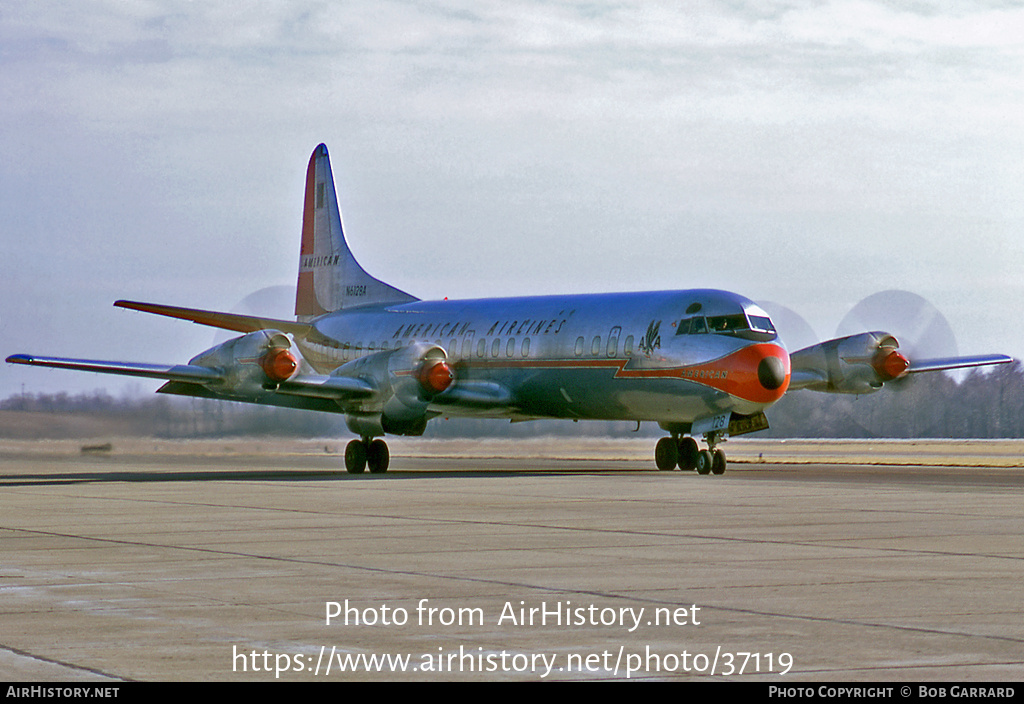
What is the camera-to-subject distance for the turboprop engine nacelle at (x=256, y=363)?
32594 millimetres

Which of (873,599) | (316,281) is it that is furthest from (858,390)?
(873,599)

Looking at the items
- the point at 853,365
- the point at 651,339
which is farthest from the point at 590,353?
the point at 853,365

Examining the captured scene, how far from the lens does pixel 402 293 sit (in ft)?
144

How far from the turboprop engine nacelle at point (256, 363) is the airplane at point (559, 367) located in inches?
1.2

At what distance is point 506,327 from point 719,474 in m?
7.20

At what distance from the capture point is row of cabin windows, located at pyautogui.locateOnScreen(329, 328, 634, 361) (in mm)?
33281

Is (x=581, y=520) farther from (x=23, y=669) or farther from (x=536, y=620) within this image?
(x=23, y=669)

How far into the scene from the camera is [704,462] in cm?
3269

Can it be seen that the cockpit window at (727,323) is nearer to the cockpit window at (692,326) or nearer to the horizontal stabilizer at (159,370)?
the cockpit window at (692,326)

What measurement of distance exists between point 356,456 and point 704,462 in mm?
8895

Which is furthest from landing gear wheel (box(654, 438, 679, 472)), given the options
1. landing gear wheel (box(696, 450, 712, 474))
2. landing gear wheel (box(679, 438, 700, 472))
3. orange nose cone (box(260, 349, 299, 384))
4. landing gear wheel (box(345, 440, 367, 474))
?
orange nose cone (box(260, 349, 299, 384))

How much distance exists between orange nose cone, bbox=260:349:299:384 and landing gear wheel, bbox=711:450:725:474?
961 cm

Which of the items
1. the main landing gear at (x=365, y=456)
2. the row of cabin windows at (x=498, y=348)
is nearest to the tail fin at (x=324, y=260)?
the row of cabin windows at (x=498, y=348)

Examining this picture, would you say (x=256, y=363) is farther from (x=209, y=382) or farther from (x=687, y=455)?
(x=687, y=455)
